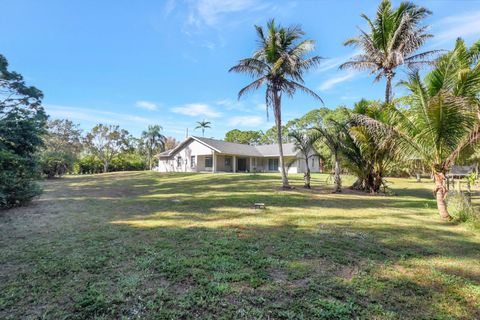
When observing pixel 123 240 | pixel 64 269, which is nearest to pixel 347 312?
pixel 64 269

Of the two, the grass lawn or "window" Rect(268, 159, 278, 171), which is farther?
"window" Rect(268, 159, 278, 171)

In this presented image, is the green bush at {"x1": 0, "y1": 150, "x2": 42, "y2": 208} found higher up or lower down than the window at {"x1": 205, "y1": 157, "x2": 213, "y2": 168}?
lower down

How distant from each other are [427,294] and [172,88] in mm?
28074

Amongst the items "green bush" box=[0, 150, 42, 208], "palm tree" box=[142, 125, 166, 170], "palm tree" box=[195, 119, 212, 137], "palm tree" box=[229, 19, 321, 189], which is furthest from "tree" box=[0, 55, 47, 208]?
"palm tree" box=[142, 125, 166, 170]

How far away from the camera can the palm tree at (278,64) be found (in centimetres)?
1235

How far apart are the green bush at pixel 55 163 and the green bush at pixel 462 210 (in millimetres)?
29035

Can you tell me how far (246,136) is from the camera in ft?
181

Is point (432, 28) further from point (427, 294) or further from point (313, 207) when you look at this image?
point (427, 294)

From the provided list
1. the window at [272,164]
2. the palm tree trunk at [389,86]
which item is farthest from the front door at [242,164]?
the palm tree trunk at [389,86]

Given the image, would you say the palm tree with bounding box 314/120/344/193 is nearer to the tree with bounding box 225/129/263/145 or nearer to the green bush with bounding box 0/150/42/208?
the green bush with bounding box 0/150/42/208

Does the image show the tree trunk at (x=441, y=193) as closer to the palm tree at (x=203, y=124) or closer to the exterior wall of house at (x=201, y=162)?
the exterior wall of house at (x=201, y=162)

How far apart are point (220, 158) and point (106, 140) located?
2221 centimetres

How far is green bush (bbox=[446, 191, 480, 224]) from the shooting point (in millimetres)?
6828

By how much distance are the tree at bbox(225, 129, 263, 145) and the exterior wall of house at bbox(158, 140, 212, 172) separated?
24658 millimetres
